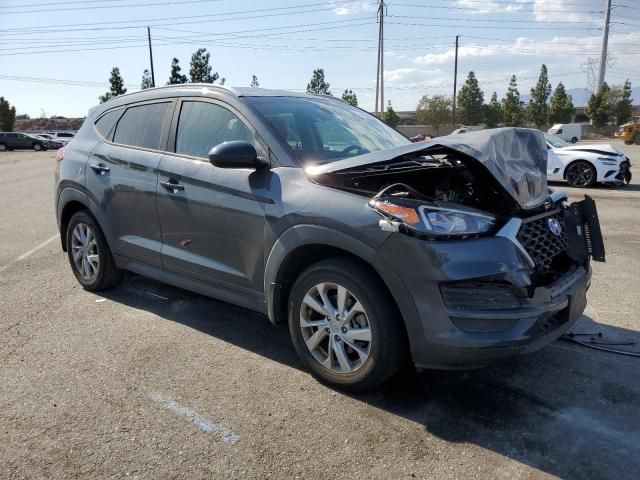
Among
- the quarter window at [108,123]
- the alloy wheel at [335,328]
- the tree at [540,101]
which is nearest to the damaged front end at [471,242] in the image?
the alloy wheel at [335,328]

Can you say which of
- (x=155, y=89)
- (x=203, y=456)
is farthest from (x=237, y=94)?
(x=203, y=456)

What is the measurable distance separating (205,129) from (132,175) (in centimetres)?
83

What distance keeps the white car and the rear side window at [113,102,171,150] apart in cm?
1091

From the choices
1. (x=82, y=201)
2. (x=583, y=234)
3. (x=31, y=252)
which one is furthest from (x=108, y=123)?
(x=583, y=234)

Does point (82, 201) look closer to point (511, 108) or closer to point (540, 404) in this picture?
point (540, 404)

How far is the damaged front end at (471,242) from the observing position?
285 centimetres

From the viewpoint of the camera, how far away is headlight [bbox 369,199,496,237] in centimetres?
288

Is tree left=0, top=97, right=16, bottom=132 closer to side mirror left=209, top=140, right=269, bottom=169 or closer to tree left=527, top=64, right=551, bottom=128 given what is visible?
tree left=527, top=64, right=551, bottom=128

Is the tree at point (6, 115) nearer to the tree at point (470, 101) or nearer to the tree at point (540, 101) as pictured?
the tree at point (470, 101)

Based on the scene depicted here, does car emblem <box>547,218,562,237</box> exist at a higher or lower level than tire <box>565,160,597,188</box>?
higher

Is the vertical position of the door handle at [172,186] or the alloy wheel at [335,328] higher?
the door handle at [172,186]

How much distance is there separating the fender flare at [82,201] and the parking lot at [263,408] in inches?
27.6

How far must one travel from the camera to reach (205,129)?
13.6ft

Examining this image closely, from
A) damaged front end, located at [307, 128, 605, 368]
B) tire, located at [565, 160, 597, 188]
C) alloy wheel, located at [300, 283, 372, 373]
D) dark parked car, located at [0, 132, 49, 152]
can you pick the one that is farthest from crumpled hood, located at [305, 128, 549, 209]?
dark parked car, located at [0, 132, 49, 152]
